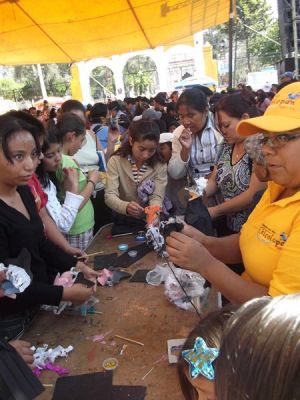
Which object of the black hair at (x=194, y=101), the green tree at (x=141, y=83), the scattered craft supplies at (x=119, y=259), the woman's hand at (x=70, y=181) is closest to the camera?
the scattered craft supplies at (x=119, y=259)

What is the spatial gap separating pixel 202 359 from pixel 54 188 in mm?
1845

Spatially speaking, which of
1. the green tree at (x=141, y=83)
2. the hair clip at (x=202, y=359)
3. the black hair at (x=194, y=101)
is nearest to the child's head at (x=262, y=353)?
the hair clip at (x=202, y=359)

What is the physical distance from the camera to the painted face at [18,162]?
1.58 metres

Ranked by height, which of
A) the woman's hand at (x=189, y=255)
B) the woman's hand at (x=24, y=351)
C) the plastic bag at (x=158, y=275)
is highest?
the woman's hand at (x=189, y=255)

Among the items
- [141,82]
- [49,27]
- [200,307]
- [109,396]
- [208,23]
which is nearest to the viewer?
[109,396]

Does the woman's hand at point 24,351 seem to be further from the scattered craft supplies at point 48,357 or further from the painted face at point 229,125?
the painted face at point 229,125

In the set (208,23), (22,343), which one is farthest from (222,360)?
(208,23)

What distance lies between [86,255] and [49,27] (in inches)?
242

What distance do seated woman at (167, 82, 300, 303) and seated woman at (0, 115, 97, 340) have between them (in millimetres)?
590

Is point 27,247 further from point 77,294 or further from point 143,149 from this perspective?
point 143,149

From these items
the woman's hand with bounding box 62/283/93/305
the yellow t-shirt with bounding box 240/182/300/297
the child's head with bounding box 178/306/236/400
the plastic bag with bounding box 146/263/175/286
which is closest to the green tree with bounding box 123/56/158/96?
the plastic bag with bounding box 146/263/175/286

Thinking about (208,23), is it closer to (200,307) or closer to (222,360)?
(200,307)

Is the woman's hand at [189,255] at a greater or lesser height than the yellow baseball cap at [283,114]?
lesser

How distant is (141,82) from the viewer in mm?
32094
